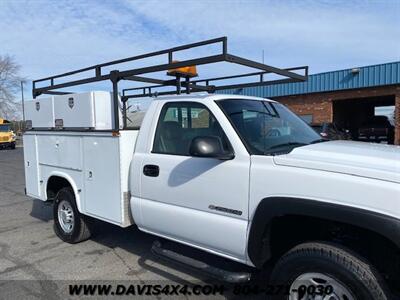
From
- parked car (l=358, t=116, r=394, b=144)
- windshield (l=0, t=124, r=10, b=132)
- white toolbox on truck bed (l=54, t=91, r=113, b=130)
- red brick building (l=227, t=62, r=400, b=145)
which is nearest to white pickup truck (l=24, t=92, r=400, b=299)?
white toolbox on truck bed (l=54, t=91, r=113, b=130)

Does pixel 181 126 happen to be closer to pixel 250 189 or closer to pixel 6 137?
pixel 250 189

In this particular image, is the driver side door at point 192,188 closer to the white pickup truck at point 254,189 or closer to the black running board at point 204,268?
the white pickup truck at point 254,189

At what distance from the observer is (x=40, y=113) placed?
5.79 meters

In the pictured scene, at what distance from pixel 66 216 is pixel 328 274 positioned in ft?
12.8

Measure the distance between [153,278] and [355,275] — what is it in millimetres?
2317

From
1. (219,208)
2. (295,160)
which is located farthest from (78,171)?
(295,160)

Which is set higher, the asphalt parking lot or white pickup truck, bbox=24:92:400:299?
white pickup truck, bbox=24:92:400:299

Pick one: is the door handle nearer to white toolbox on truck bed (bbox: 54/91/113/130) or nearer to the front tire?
white toolbox on truck bed (bbox: 54/91/113/130)

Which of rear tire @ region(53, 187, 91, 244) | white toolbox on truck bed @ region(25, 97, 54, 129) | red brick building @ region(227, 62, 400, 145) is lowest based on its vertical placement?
rear tire @ region(53, 187, 91, 244)

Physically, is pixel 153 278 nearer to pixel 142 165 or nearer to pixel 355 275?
pixel 142 165

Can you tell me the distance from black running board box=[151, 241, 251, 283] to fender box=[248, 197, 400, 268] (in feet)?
0.57

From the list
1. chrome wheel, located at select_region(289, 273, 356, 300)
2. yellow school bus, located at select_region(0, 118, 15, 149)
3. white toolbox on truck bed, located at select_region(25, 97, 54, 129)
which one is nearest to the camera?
chrome wheel, located at select_region(289, 273, 356, 300)

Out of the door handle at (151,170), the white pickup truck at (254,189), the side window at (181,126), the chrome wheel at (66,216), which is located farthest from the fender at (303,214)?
the chrome wheel at (66,216)

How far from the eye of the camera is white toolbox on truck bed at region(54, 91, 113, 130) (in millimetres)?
4855
